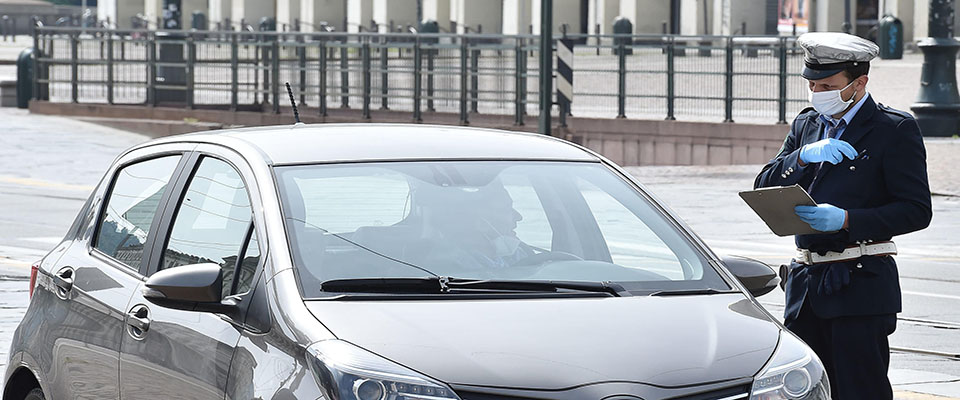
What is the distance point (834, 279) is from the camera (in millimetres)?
5156

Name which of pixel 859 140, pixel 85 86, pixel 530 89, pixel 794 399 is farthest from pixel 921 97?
pixel 794 399

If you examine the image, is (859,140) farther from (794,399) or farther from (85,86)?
(85,86)

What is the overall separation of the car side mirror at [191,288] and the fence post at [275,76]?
70.2 ft

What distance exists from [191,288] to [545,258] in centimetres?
105

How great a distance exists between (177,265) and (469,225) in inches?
34.1

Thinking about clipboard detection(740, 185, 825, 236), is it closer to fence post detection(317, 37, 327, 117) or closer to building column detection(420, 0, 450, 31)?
fence post detection(317, 37, 327, 117)

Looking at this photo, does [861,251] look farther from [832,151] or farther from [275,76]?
[275,76]

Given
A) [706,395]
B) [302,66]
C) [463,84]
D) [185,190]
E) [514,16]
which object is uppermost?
[514,16]

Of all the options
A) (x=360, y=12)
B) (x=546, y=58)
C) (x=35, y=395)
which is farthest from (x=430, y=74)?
(x=360, y=12)

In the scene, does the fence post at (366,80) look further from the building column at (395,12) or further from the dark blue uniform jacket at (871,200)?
the building column at (395,12)

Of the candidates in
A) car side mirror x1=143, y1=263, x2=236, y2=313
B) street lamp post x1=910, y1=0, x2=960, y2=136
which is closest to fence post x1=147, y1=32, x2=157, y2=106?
street lamp post x1=910, y1=0, x2=960, y2=136

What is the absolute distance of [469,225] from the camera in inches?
185

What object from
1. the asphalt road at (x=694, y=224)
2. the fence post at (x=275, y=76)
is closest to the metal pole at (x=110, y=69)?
the asphalt road at (x=694, y=224)

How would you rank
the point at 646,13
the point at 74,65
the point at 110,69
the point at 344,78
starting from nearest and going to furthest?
the point at 344,78
the point at 110,69
the point at 74,65
the point at 646,13
